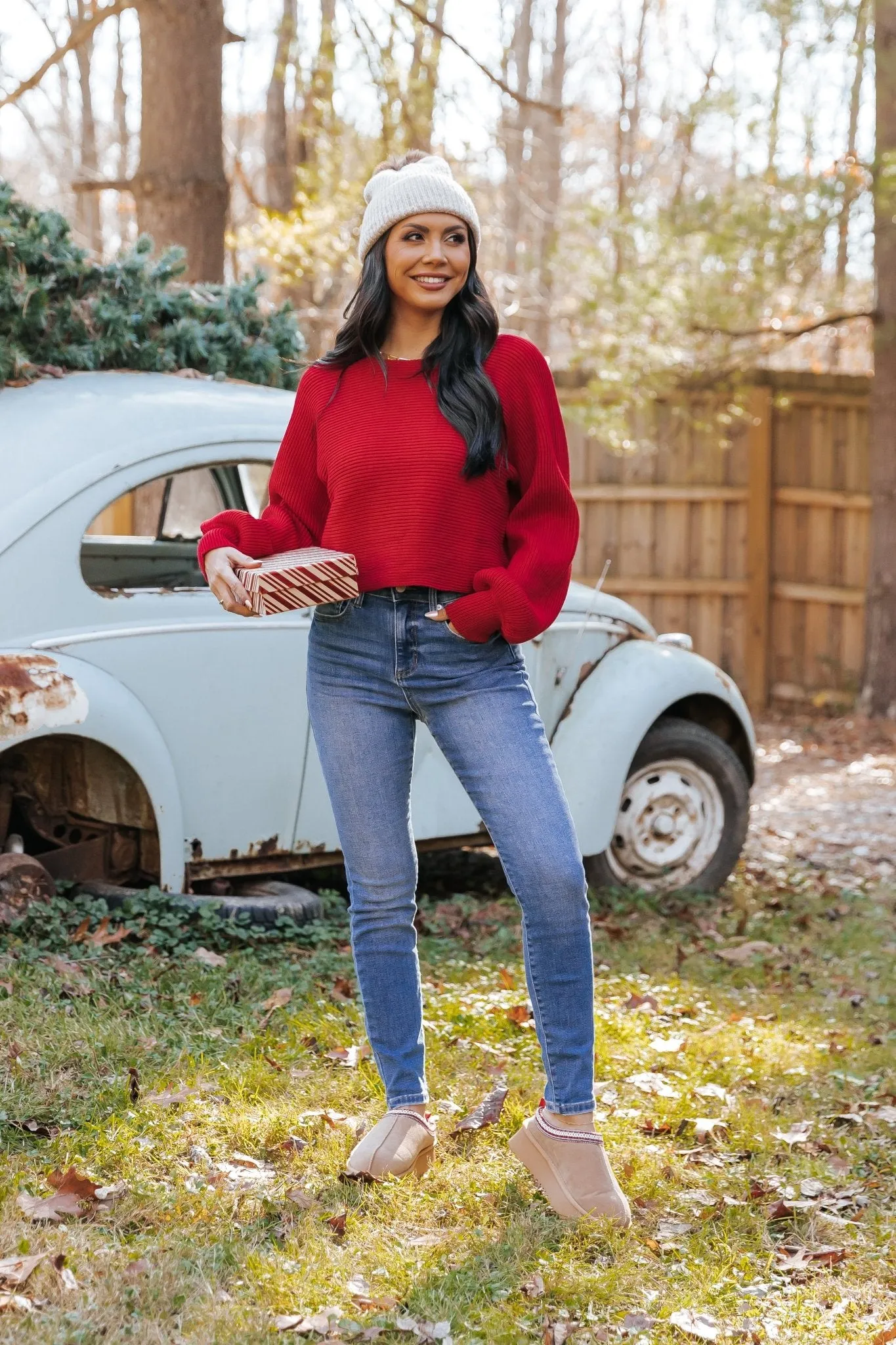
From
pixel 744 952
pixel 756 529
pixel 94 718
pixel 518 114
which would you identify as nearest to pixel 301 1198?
pixel 94 718

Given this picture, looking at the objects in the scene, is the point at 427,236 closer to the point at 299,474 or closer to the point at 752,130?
the point at 299,474

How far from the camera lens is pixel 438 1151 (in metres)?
3.41

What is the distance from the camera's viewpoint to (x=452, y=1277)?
Result: 2840 millimetres

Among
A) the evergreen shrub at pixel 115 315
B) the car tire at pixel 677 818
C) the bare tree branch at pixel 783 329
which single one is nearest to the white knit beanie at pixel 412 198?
the evergreen shrub at pixel 115 315

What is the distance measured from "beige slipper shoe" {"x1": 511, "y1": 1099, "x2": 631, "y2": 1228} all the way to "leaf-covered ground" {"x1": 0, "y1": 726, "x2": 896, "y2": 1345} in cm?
6

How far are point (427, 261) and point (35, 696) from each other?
6.28 ft

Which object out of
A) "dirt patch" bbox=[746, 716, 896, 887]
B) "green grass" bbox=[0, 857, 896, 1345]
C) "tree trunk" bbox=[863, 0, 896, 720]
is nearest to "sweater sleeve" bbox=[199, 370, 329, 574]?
"green grass" bbox=[0, 857, 896, 1345]

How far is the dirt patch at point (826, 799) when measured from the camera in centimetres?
720

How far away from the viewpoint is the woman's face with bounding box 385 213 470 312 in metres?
3.11

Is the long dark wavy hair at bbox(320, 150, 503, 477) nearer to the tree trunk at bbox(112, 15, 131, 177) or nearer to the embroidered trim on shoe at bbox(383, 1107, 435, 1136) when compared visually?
the embroidered trim on shoe at bbox(383, 1107, 435, 1136)

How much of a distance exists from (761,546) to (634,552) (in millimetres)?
1157

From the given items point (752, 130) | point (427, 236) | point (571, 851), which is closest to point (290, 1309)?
point (571, 851)

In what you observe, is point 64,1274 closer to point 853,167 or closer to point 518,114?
point 853,167

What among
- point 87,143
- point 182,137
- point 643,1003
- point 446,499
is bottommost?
point 643,1003
